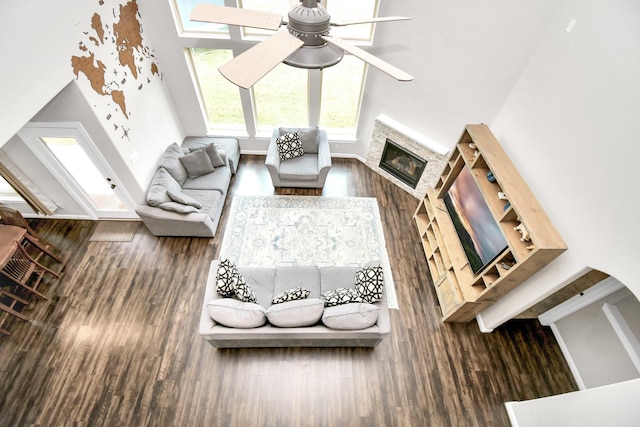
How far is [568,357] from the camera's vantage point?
386 cm

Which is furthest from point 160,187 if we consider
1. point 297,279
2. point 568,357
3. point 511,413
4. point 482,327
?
point 568,357

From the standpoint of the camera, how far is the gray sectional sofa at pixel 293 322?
10.5 feet

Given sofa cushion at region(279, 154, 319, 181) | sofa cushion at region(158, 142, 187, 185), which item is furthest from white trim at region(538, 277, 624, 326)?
sofa cushion at region(158, 142, 187, 185)

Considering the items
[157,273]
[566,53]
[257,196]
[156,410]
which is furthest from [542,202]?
[157,273]

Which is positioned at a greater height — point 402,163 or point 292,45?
point 402,163

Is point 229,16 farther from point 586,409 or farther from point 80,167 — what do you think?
point 586,409

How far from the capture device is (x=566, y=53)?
9.80 ft

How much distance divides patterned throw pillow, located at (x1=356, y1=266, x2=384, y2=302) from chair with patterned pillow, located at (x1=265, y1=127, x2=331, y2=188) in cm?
243

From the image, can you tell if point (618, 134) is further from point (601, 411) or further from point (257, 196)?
point (257, 196)

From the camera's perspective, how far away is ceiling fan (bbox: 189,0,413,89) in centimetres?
140

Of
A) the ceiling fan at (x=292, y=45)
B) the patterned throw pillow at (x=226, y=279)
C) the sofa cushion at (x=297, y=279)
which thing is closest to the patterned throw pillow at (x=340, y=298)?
the sofa cushion at (x=297, y=279)

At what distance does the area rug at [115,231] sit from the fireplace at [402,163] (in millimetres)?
4732

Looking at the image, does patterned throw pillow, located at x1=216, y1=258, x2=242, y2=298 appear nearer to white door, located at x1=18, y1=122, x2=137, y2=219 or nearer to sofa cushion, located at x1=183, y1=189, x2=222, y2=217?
sofa cushion, located at x1=183, y1=189, x2=222, y2=217

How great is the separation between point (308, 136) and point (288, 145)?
1.50ft
